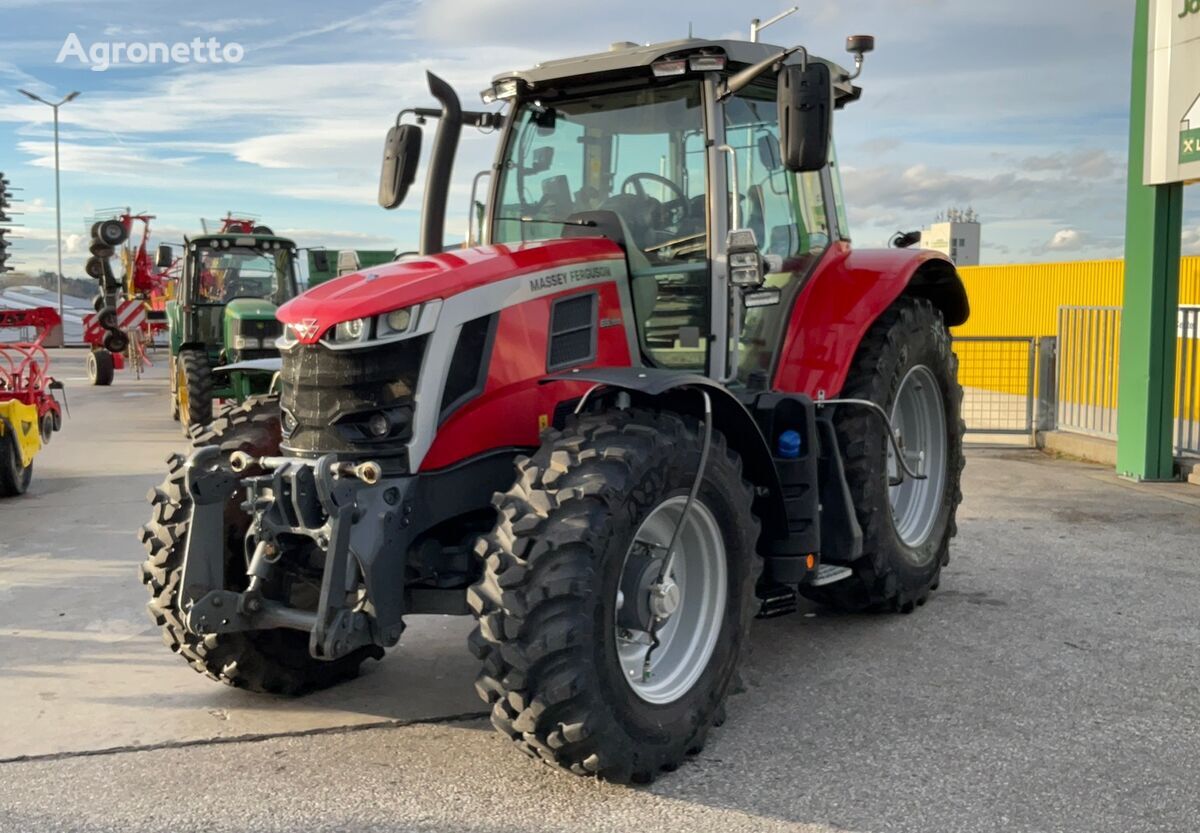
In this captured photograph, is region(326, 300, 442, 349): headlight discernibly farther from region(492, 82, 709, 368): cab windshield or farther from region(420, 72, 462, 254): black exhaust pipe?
region(492, 82, 709, 368): cab windshield

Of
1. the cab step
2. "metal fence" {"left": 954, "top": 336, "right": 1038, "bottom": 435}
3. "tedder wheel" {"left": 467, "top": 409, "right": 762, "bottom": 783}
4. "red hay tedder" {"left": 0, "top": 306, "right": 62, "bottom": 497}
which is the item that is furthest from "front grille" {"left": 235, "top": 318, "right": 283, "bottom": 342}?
"tedder wheel" {"left": 467, "top": 409, "right": 762, "bottom": 783}

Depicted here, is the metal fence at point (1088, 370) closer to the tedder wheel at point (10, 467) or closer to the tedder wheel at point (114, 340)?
the tedder wheel at point (10, 467)

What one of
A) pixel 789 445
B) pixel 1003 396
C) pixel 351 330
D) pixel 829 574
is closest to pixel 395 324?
pixel 351 330

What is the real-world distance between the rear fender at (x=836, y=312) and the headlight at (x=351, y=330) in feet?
6.55

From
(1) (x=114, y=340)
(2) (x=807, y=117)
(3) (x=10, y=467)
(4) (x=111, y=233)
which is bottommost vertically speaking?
(3) (x=10, y=467)

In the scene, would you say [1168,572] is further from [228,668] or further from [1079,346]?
[1079,346]

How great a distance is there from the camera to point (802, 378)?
5.36 m

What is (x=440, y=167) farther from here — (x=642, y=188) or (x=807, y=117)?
(x=807, y=117)

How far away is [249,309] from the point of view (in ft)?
46.3

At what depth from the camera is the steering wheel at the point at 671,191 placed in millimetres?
4996

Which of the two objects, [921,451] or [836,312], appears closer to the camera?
[836,312]

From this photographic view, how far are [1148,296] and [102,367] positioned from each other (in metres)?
17.3

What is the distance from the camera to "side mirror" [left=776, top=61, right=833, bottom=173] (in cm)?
434

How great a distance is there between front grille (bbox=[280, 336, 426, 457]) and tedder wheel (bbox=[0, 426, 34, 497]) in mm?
6234
